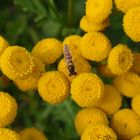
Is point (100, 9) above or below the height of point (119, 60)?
above

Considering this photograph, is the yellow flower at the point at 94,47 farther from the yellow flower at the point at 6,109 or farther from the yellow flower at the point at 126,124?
Result: the yellow flower at the point at 6,109

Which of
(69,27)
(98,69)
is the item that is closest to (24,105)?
(69,27)

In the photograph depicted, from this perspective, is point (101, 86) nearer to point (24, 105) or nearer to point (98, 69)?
point (98, 69)

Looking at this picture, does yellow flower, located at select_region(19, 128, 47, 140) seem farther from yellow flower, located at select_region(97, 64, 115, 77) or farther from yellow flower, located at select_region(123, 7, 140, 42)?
yellow flower, located at select_region(123, 7, 140, 42)

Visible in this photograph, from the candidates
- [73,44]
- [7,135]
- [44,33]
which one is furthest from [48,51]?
[44,33]

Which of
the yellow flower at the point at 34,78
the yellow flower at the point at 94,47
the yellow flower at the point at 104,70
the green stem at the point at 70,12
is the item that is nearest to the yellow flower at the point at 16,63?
the yellow flower at the point at 34,78

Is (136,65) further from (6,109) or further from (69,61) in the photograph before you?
(6,109)
